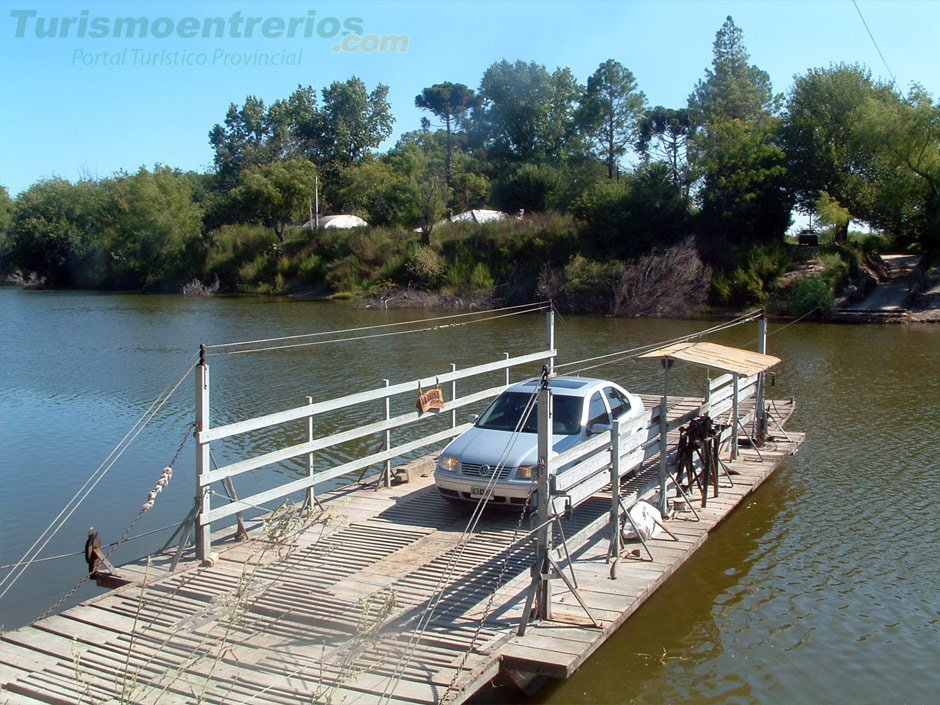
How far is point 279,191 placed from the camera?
73.0 m

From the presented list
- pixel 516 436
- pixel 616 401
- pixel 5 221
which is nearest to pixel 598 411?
pixel 616 401

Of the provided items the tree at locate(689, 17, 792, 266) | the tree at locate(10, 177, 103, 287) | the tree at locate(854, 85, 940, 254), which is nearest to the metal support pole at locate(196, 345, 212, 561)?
the tree at locate(689, 17, 792, 266)

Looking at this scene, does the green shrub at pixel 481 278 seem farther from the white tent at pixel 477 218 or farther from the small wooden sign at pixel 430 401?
the small wooden sign at pixel 430 401

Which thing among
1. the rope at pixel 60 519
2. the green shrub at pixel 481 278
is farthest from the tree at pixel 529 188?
the rope at pixel 60 519

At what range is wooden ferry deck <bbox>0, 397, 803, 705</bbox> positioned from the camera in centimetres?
627

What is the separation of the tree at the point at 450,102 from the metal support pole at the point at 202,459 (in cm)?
8967

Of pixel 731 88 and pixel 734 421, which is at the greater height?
pixel 731 88

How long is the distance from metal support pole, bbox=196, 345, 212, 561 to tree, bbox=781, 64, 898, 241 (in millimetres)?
44384

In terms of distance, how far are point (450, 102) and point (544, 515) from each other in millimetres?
96731

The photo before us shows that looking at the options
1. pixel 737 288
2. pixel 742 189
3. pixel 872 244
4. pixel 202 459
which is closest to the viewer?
pixel 202 459

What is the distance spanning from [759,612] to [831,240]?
44.1 metres

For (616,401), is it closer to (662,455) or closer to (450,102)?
(662,455)

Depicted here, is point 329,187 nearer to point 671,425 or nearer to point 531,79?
point 531,79

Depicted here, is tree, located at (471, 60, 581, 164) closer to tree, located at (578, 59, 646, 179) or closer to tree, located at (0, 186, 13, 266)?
tree, located at (578, 59, 646, 179)
